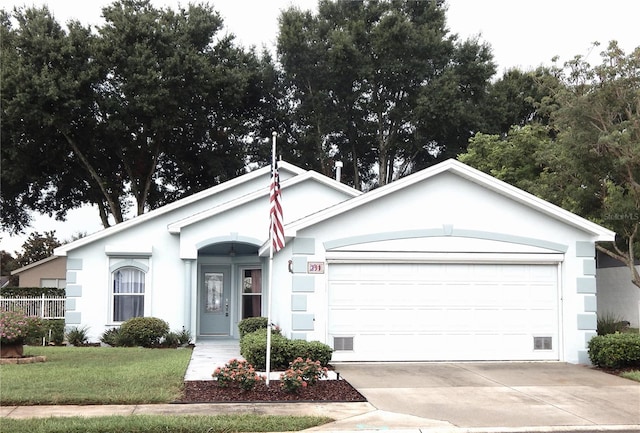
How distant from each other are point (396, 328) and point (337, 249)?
2.27m

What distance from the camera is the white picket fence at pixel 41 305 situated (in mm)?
24047

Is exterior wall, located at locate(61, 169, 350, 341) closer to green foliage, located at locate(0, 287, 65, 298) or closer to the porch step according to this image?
the porch step

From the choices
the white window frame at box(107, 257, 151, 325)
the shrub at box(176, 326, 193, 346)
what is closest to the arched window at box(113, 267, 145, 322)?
the white window frame at box(107, 257, 151, 325)

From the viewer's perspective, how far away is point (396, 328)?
16.3 meters

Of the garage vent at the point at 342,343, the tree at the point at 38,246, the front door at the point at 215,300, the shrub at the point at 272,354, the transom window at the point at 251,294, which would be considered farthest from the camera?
the tree at the point at 38,246

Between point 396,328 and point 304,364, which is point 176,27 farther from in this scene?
point 304,364

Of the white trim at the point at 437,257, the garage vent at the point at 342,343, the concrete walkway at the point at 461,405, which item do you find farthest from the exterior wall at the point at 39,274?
the white trim at the point at 437,257

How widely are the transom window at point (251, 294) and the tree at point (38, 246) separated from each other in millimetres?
31829

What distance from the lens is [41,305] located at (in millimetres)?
24156

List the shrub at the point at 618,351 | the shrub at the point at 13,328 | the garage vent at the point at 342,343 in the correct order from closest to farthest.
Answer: the shrub at the point at 618,351 < the shrub at the point at 13,328 < the garage vent at the point at 342,343

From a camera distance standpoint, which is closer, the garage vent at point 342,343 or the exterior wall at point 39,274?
the garage vent at point 342,343

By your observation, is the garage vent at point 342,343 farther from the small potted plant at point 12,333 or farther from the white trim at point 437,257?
the small potted plant at point 12,333

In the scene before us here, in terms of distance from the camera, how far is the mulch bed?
37.5 ft

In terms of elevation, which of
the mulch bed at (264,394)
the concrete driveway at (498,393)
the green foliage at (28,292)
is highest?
→ the green foliage at (28,292)
